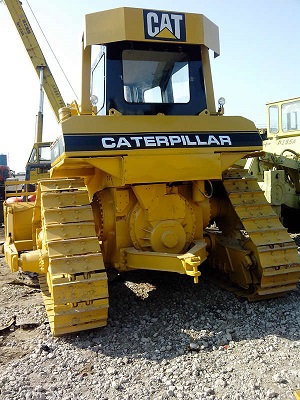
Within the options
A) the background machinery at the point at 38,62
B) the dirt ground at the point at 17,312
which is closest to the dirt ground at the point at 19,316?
the dirt ground at the point at 17,312

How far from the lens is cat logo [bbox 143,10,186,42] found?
409 cm

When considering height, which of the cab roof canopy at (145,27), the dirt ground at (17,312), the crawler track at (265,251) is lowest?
the dirt ground at (17,312)

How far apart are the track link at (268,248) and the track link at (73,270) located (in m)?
1.59

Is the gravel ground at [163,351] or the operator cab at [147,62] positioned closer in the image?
the gravel ground at [163,351]

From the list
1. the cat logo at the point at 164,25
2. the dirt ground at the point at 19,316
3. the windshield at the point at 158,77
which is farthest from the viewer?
the windshield at the point at 158,77

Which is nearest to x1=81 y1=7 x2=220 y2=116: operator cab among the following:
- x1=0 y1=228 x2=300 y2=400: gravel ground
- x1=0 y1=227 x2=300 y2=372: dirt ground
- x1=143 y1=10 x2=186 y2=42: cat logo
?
x1=143 y1=10 x2=186 y2=42: cat logo

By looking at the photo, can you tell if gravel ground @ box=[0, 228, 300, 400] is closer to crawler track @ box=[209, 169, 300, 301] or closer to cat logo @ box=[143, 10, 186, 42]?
crawler track @ box=[209, 169, 300, 301]

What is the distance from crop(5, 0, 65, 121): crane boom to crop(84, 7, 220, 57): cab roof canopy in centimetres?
1057

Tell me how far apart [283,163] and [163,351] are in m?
5.28

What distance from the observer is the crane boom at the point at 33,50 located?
14.2 meters

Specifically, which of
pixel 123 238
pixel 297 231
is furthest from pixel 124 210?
pixel 297 231

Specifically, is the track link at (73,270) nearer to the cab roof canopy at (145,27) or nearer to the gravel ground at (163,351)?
the gravel ground at (163,351)

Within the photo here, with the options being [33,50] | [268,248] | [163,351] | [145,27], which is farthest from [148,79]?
[33,50]

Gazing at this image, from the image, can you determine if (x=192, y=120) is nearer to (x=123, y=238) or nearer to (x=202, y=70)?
(x=202, y=70)
